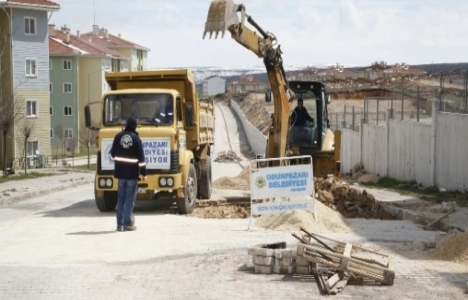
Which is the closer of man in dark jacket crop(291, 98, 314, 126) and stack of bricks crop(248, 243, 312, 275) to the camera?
stack of bricks crop(248, 243, 312, 275)

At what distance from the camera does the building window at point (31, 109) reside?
57656 millimetres

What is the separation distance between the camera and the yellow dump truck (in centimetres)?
1880

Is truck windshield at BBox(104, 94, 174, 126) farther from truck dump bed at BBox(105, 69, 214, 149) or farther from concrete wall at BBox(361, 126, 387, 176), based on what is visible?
concrete wall at BBox(361, 126, 387, 176)

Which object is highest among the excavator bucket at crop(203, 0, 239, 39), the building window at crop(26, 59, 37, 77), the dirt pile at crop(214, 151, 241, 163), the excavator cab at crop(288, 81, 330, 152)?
the building window at crop(26, 59, 37, 77)

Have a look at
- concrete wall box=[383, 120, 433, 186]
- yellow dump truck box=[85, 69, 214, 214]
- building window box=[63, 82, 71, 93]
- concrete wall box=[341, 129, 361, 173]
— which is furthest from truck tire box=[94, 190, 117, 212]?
building window box=[63, 82, 71, 93]

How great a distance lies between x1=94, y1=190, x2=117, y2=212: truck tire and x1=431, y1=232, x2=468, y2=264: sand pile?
8.72 metres

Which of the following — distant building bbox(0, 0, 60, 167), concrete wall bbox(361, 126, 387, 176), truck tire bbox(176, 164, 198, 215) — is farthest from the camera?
distant building bbox(0, 0, 60, 167)

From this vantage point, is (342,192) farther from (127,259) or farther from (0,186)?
(0,186)

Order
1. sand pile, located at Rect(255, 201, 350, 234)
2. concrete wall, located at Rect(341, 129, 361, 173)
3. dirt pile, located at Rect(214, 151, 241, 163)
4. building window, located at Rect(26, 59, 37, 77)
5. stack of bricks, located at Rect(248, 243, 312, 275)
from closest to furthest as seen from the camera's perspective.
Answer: stack of bricks, located at Rect(248, 243, 312, 275), sand pile, located at Rect(255, 201, 350, 234), concrete wall, located at Rect(341, 129, 361, 173), dirt pile, located at Rect(214, 151, 241, 163), building window, located at Rect(26, 59, 37, 77)

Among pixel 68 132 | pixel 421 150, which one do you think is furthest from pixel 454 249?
pixel 68 132

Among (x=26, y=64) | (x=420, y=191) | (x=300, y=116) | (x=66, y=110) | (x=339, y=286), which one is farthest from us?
(x=66, y=110)

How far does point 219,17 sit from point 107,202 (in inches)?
192

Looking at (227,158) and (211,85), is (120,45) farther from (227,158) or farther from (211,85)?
(211,85)

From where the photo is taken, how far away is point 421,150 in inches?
1130
